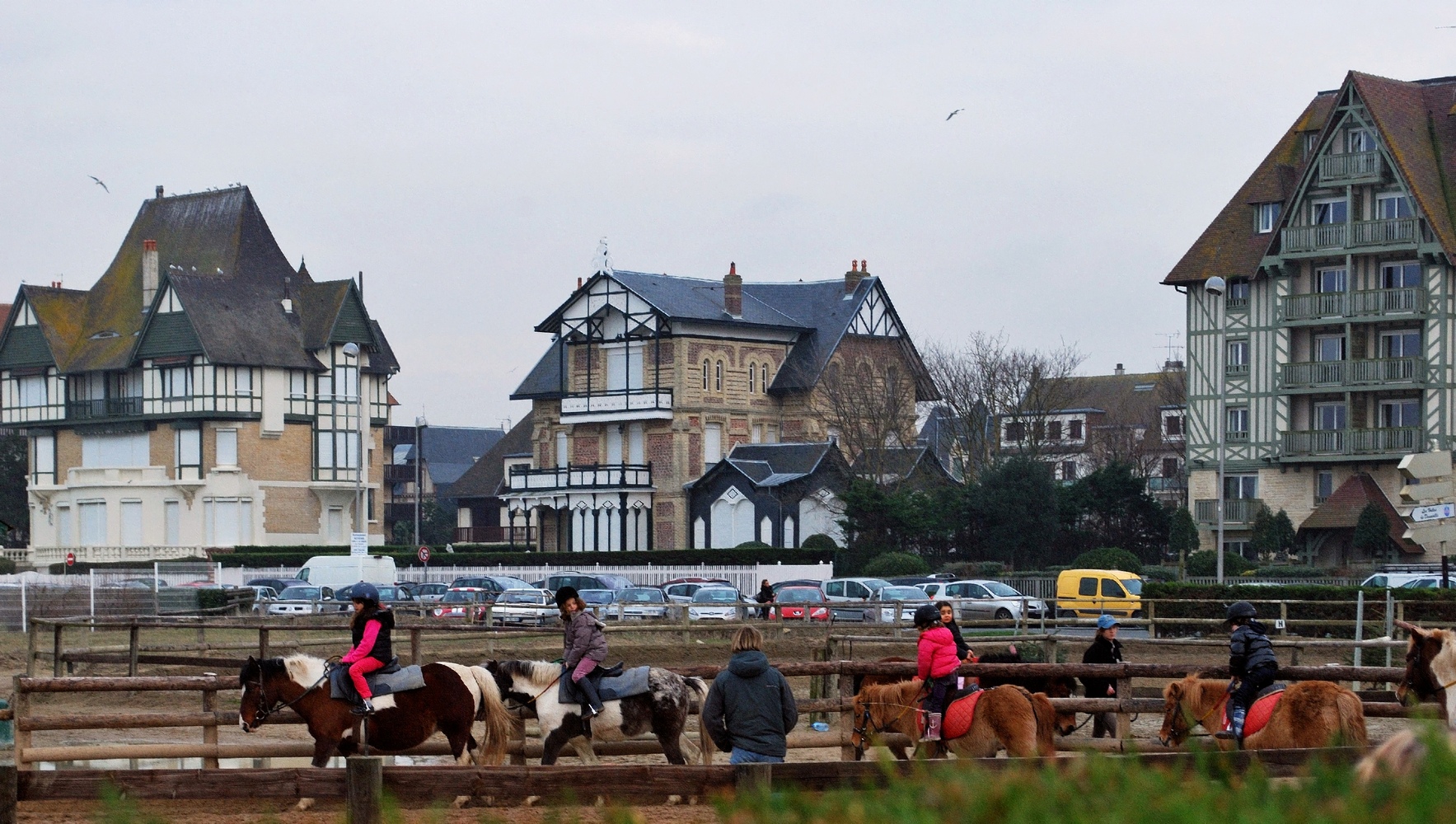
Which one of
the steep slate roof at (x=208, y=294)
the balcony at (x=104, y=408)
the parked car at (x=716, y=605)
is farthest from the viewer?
the balcony at (x=104, y=408)

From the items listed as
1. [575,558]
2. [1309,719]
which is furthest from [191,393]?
[1309,719]

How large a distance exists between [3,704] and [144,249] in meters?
65.5

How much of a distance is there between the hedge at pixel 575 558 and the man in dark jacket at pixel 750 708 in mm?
49297

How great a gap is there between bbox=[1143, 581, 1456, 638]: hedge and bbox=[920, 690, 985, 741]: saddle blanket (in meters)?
19.5

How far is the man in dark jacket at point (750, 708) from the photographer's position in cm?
1173

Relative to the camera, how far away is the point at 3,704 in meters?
17.0

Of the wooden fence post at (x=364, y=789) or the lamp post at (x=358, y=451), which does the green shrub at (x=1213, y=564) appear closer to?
the lamp post at (x=358, y=451)

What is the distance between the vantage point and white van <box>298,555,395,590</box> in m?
57.7

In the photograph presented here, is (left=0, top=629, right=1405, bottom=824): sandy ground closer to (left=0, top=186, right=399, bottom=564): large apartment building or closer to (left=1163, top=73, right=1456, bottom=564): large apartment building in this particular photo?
(left=1163, top=73, right=1456, bottom=564): large apartment building

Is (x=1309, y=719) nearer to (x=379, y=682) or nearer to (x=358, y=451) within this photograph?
(x=379, y=682)

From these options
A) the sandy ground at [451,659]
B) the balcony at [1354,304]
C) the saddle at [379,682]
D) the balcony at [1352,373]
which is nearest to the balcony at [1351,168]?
the balcony at [1354,304]

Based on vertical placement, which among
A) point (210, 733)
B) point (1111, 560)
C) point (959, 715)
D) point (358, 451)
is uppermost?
point (358, 451)

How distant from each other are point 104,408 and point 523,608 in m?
45.8

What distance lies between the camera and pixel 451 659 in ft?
98.8
